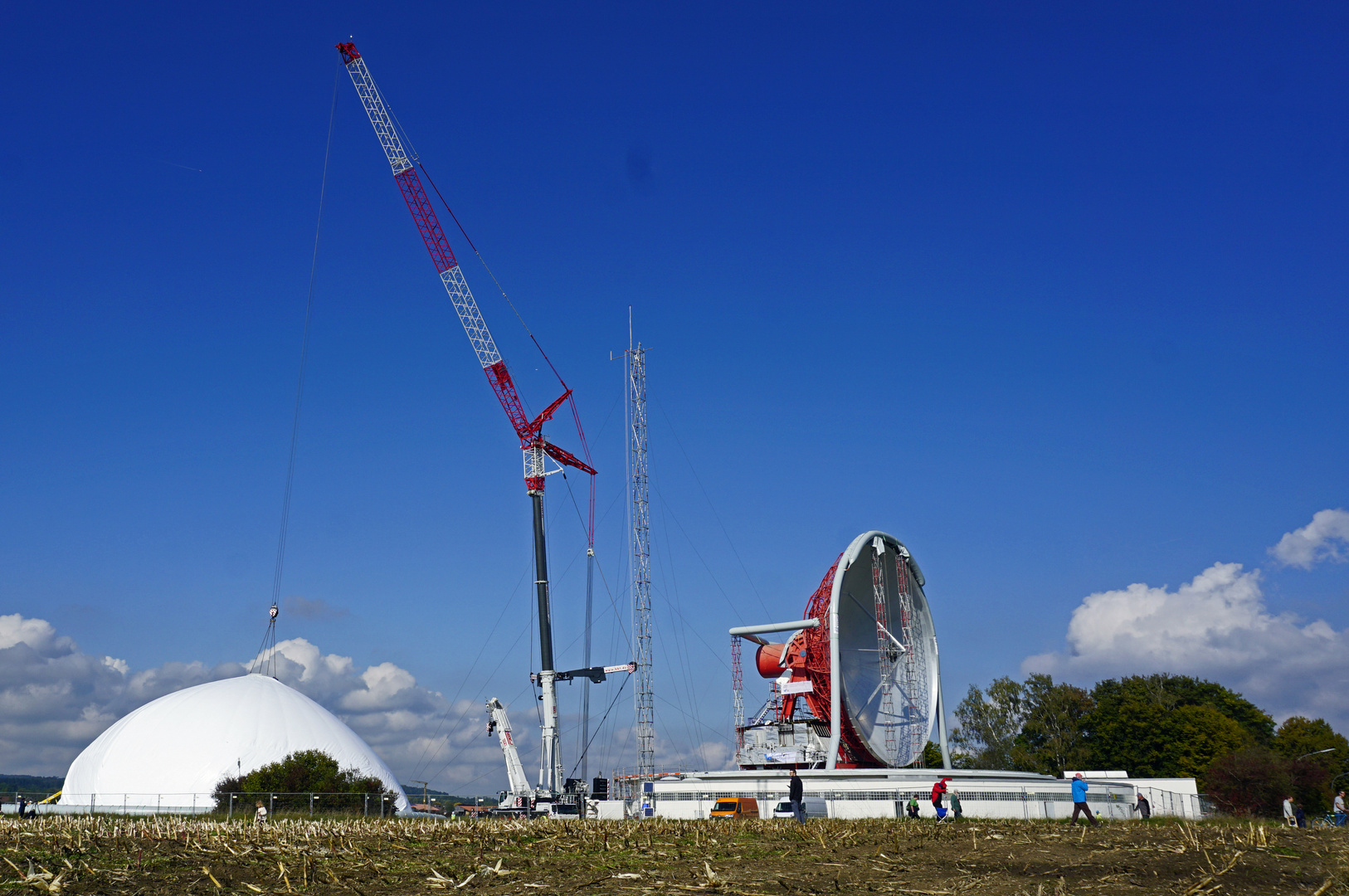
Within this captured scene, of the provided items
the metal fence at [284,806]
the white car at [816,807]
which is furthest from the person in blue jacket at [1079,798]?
the metal fence at [284,806]

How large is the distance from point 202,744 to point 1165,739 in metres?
90.0

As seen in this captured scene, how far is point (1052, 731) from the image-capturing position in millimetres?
98312

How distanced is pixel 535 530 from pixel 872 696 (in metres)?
32.2

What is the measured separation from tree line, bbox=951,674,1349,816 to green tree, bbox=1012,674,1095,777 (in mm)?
92

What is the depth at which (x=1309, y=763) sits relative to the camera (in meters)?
74.1

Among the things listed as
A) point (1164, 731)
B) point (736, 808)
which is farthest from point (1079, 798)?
point (1164, 731)

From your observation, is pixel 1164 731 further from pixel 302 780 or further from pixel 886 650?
pixel 302 780

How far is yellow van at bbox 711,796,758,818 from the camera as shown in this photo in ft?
136

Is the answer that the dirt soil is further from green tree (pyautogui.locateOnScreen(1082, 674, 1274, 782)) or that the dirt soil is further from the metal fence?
green tree (pyautogui.locateOnScreen(1082, 674, 1274, 782))

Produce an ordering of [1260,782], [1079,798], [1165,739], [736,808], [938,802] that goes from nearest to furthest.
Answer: [1079,798] < [938,802] < [736,808] < [1260,782] < [1165,739]

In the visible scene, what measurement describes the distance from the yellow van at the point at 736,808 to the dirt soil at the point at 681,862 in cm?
1309

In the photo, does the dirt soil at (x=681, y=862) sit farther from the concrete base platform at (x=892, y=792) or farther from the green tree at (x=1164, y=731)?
the green tree at (x=1164, y=731)

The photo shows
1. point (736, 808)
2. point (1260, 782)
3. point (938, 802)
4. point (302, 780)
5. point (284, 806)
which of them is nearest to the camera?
point (938, 802)

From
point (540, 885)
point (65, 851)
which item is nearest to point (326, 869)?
point (540, 885)
